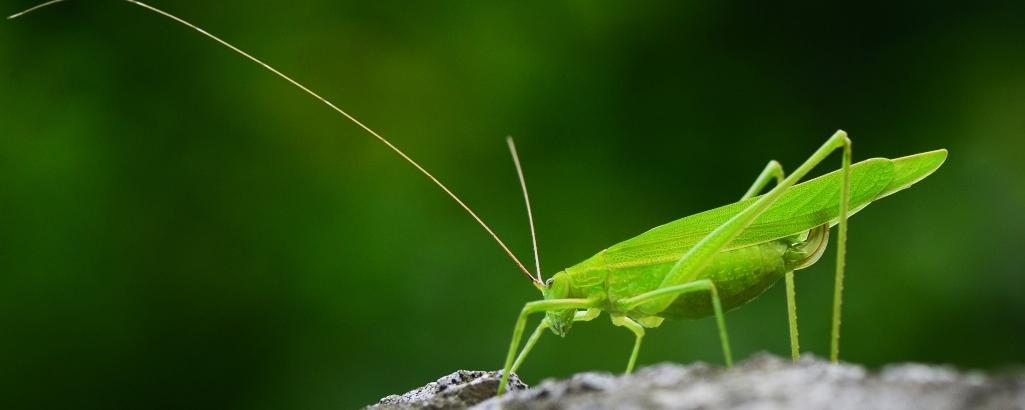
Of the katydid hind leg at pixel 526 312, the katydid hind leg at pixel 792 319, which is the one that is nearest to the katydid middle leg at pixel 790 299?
the katydid hind leg at pixel 792 319

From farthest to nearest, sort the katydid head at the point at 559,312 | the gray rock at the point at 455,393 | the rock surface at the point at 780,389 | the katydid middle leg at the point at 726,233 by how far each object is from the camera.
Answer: the katydid head at the point at 559,312, the katydid middle leg at the point at 726,233, the gray rock at the point at 455,393, the rock surface at the point at 780,389

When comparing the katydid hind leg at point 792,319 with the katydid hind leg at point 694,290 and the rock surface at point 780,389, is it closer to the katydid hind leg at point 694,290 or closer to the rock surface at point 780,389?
the katydid hind leg at point 694,290

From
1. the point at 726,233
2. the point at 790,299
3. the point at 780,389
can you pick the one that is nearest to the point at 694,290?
the point at 726,233

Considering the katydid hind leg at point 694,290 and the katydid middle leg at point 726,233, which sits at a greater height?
the katydid middle leg at point 726,233

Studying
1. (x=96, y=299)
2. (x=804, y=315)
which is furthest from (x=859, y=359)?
(x=96, y=299)

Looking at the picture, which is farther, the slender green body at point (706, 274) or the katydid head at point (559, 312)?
the katydid head at point (559, 312)

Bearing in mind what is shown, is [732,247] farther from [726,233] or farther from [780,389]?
[780,389]

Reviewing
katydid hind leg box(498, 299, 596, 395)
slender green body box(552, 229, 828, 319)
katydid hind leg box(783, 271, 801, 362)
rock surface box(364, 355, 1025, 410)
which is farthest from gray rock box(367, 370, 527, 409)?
katydid hind leg box(783, 271, 801, 362)
